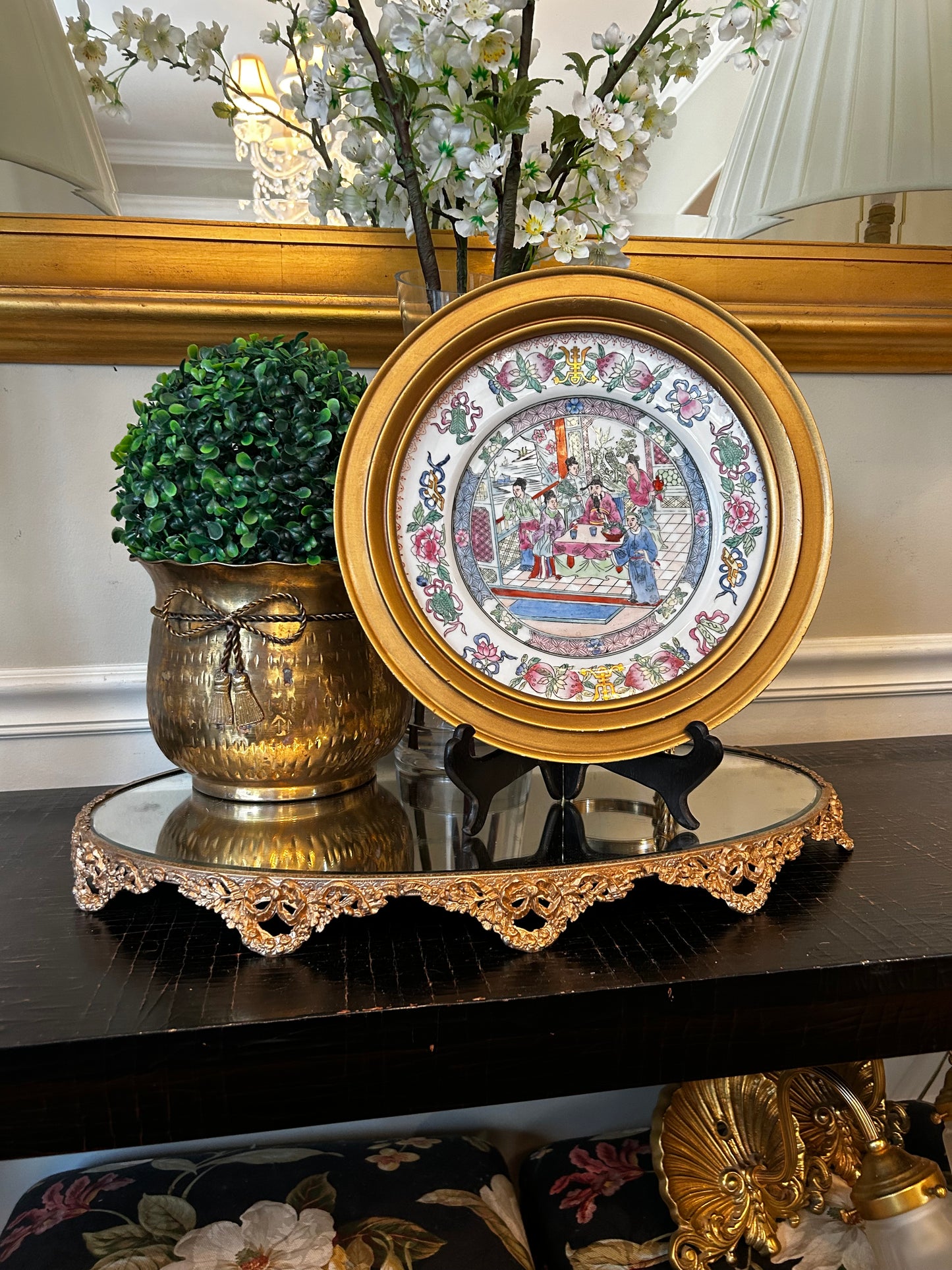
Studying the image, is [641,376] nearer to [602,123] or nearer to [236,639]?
[602,123]

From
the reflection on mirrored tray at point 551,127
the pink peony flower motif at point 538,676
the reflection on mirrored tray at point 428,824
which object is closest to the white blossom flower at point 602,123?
the reflection on mirrored tray at point 551,127

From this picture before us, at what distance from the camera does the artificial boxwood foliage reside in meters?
0.55

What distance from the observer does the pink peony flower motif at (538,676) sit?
56 centimetres

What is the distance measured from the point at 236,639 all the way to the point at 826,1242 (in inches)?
23.7

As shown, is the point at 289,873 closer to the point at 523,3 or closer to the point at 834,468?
the point at 523,3

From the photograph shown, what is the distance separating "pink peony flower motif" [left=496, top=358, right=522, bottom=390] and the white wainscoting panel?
420 millimetres

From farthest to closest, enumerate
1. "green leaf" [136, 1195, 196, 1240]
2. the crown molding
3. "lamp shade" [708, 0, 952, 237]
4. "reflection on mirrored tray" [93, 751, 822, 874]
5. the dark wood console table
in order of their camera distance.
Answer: "lamp shade" [708, 0, 952, 237]
the crown molding
"green leaf" [136, 1195, 196, 1240]
"reflection on mirrored tray" [93, 751, 822, 874]
the dark wood console table

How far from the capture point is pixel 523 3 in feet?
1.75

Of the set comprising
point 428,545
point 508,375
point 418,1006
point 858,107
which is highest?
point 858,107

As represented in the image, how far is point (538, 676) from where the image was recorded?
1.85 feet

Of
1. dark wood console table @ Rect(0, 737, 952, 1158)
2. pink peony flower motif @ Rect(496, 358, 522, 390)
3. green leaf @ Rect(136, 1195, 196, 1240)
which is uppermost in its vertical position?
pink peony flower motif @ Rect(496, 358, 522, 390)

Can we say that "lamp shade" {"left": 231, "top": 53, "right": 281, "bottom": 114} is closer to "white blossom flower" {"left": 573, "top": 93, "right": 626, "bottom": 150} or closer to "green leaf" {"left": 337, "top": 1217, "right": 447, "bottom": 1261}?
"white blossom flower" {"left": 573, "top": 93, "right": 626, "bottom": 150}

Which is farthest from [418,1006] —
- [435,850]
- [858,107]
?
[858,107]

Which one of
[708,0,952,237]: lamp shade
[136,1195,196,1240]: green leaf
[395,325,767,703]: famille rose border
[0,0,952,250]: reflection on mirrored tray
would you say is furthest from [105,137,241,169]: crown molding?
[136,1195,196,1240]: green leaf
